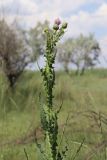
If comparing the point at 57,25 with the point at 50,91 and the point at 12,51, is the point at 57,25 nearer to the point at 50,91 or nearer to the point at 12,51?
the point at 50,91

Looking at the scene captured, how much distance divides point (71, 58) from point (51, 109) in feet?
158

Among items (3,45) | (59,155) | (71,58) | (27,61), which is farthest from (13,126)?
(71,58)

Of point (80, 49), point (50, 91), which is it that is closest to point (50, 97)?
point (50, 91)

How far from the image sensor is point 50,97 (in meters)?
2.59

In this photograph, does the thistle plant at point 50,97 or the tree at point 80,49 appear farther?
the tree at point 80,49

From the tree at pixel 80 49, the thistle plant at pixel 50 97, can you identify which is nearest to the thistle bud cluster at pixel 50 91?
the thistle plant at pixel 50 97

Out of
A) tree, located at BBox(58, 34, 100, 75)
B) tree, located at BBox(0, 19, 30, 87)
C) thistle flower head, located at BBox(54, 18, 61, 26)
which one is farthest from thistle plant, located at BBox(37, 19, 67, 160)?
tree, located at BBox(58, 34, 100, 75)

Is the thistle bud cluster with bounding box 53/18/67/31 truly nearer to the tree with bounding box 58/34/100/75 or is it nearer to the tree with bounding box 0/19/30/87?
the tree with bounding box 0/19/30/87

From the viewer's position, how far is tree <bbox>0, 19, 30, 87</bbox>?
20.3 metres

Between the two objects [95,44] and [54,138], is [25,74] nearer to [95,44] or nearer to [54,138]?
[54,138]

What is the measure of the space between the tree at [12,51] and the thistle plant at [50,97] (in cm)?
1702

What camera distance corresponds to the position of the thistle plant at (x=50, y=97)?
246cm

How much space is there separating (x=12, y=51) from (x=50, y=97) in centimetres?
1872

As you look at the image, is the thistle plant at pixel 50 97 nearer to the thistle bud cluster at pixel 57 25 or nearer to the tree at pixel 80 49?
the thistle bud cluster at pixel 57 25
